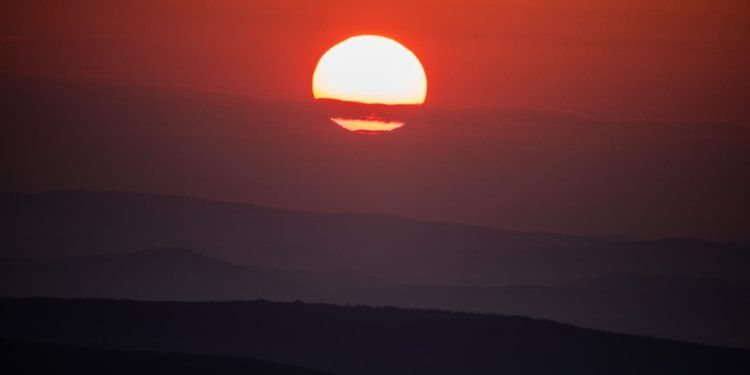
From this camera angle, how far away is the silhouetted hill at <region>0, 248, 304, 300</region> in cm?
1148

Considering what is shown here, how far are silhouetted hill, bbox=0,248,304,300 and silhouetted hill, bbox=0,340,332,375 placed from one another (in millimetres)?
689

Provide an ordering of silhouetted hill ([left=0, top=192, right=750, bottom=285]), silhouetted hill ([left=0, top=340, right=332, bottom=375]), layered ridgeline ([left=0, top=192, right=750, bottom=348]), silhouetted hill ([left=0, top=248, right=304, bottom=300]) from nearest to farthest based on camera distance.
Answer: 1. silhouetted hill ([left=0, top=340, right=332, bottom=375])
2. silhouetted hill ([left=0, top=248, right=304, bottom=300])
3. layered ridgeline ([left=0, top=192, right=750, bottom=348])
4. silhouetted hill ([left=0, top=192, right=750, bottom=285])

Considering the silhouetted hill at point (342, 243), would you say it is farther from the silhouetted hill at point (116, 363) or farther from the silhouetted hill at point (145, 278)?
the silhouetted hill at point (116, 363)

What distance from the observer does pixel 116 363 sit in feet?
35.5

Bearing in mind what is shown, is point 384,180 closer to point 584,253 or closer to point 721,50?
point 584,253

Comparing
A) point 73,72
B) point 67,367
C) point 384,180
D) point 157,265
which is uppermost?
point 73,72

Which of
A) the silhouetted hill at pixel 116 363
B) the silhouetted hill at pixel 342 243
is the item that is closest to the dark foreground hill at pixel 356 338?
the silhouetted hill at pixel 116 363

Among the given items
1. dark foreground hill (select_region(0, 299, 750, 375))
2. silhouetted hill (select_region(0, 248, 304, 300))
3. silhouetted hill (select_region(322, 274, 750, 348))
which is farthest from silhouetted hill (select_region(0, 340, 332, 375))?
silhouetted hill (select_region(322, 274, 750, 348))

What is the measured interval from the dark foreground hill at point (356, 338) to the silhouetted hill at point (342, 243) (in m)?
0.54

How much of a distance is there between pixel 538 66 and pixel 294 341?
400cm

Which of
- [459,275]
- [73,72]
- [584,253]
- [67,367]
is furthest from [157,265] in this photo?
[584,253]

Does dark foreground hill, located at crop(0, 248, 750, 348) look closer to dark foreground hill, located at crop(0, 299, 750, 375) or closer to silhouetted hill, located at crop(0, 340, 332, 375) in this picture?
dark foreground hill, located at crop(0, 299, 750, 375)

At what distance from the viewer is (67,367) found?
1077 centimetres

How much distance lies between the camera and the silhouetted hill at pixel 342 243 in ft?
38.5
